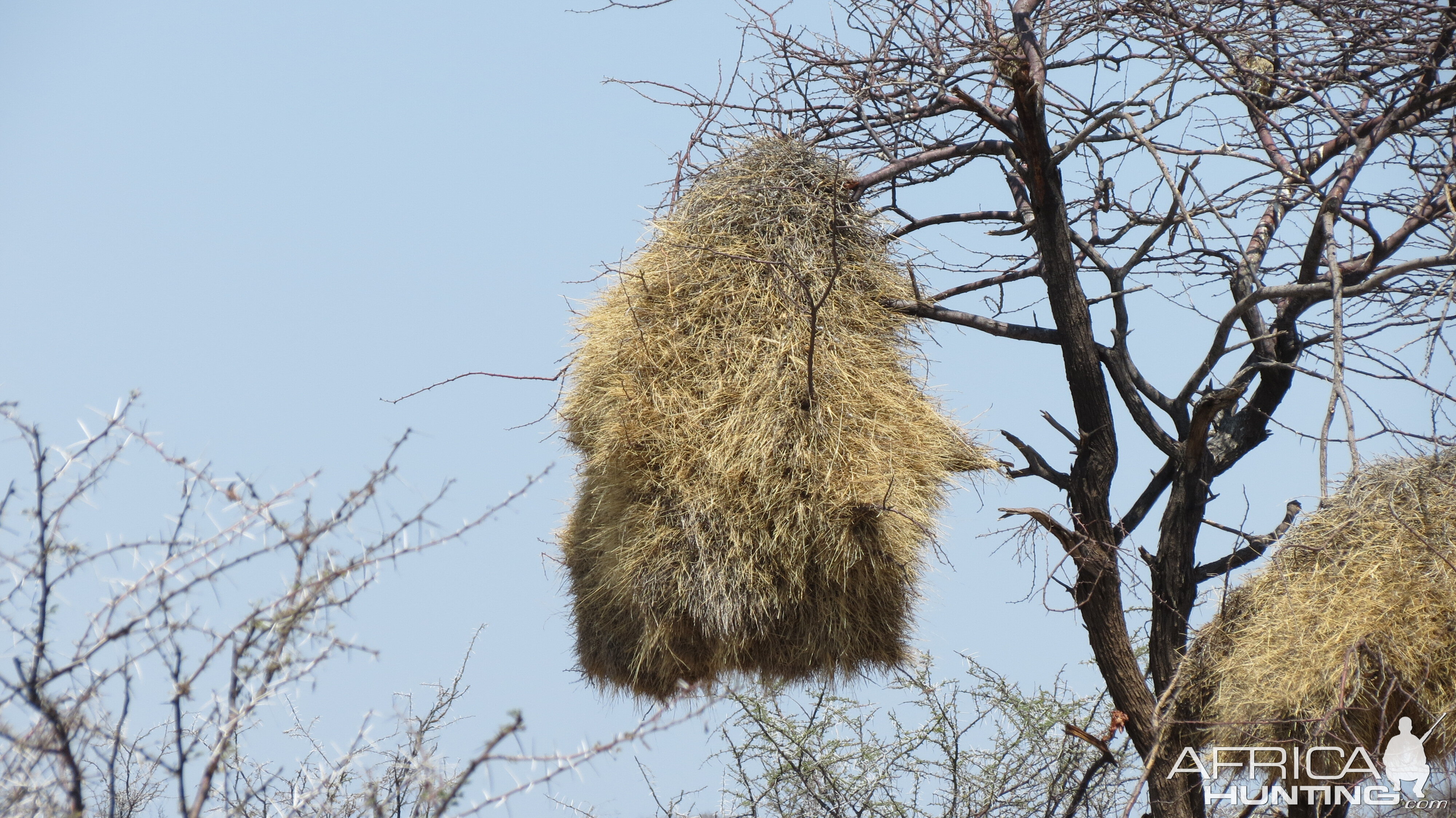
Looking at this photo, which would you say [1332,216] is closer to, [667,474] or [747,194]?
[747,194]

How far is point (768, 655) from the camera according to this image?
319 cm

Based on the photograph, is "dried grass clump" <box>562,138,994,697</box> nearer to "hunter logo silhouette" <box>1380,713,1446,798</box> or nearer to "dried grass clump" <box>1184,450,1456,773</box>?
"dried grass clump" <box>1184,450,1456,773</box>

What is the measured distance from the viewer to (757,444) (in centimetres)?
300

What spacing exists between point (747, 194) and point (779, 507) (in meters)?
0.92

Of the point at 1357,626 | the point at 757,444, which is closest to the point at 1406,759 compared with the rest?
the point at 1357,626

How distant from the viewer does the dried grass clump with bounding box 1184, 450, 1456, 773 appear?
260 centimetres

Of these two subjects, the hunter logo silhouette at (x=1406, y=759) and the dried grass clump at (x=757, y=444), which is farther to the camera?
the dried grass clump at (x=757, y=444)

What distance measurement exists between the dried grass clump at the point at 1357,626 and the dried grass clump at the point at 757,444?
0.78 m

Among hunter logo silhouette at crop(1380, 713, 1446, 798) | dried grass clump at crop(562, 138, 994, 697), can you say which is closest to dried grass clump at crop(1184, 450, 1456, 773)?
hunter logo silhouette at crop(1380, 713, 1446, 798)

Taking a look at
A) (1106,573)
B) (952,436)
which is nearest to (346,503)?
(952,436)

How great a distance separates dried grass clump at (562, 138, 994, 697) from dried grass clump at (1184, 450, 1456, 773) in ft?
2.55

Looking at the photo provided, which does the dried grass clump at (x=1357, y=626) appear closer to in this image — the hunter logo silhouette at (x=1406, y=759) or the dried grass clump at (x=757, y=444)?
the hunter logo silhouette at (x=1406, y=759)

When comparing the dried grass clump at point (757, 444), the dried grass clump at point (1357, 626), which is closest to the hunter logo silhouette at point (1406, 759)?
the dried grass clump at point (1357, 626)

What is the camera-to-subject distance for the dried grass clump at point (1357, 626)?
2.60 metres
